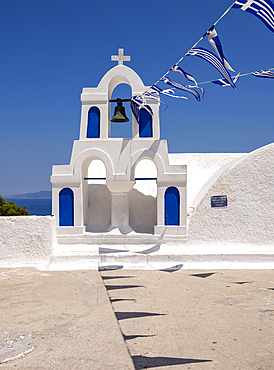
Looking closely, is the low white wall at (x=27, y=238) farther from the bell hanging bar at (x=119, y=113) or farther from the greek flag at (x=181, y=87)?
the greek flag at (x=181, y=87)

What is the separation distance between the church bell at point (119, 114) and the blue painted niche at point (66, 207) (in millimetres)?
2558

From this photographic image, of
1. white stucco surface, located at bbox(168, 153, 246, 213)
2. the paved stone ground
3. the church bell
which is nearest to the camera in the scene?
the paved stone ground

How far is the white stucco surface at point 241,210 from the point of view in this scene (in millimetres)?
10125

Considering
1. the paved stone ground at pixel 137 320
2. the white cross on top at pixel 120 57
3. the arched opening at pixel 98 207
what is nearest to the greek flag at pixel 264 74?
the paved stone ground at pixel 137 320

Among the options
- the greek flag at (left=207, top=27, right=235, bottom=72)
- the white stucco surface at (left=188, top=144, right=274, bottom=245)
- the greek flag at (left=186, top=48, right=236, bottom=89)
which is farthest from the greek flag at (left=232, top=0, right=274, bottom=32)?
the white stucco surface at (left=188, top=144, right=274, bottom=245)

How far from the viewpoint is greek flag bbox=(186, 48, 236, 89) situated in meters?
5.62

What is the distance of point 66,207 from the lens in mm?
10414

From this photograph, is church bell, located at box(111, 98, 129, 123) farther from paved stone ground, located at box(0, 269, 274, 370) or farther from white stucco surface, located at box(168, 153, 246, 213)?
paved stone ground, located at box(0, 269, 274, 370)

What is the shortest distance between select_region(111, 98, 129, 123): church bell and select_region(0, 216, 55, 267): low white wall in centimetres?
358

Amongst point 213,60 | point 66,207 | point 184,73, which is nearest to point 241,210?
point 184,73

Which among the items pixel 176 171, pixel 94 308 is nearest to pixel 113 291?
pixel 94 308

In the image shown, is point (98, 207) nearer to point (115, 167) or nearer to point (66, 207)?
point (66, 207)

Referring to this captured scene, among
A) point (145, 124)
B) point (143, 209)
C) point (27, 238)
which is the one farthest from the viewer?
point (143, 209)

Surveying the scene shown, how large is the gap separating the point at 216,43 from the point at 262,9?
0.83m
